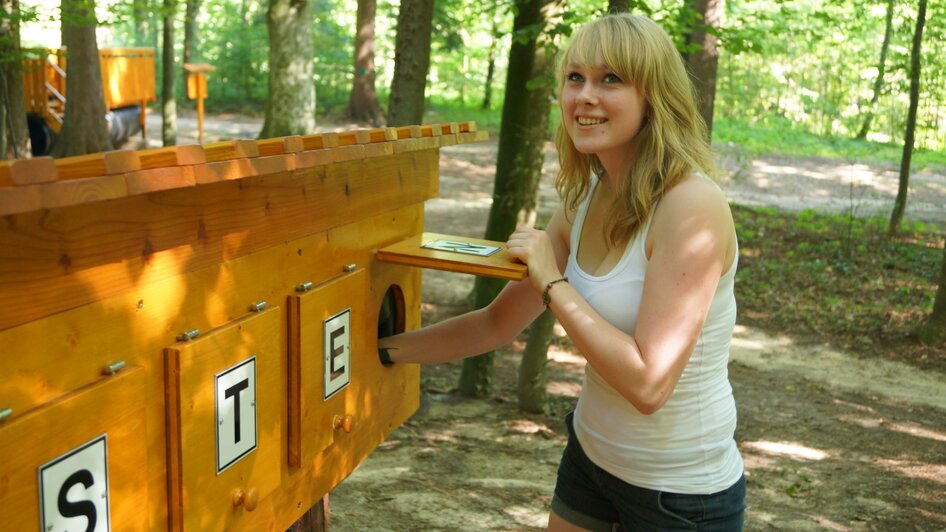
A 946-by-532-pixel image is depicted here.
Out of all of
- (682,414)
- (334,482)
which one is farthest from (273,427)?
(682,414)

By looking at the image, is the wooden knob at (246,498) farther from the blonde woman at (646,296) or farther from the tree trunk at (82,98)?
the tree trunk at (82,98)

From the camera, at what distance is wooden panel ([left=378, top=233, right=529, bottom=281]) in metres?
2.57

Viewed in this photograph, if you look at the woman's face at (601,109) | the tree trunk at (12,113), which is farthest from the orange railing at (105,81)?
the woman's face at (601,109)

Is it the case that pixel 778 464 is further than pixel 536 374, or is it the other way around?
pixel 536 374

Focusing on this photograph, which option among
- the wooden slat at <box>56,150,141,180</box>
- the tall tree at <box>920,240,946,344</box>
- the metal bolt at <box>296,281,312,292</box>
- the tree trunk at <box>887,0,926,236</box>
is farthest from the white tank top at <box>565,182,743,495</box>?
the tree trunk at <box>887,0,926,236</box>

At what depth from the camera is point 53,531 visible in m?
1.66

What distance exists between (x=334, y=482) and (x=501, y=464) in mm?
3403

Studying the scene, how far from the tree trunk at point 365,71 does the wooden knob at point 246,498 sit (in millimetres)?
20201

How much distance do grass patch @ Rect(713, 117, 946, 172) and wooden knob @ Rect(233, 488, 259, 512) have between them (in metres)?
14.4

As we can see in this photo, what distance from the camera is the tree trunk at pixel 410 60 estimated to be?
19.6 ft

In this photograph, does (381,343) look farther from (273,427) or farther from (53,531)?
(53,531)

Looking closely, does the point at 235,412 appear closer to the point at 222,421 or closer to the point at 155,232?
the point at 222,421

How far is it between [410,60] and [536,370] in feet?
8.42

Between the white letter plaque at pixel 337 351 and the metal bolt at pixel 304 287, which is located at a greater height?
the metal bolt at pixel 304 287
